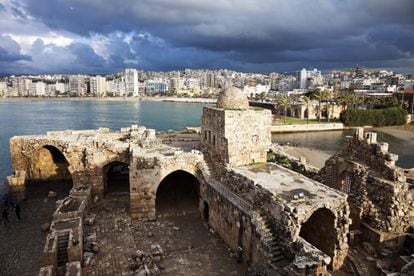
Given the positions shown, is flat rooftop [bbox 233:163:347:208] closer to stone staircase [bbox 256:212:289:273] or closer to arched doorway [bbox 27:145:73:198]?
stone staircase [bbox 256:212:289:273]

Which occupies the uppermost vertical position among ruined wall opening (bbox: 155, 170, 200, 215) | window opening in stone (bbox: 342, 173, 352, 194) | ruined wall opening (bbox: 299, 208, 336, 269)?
window opening in stone (bbox: 342, 173, 352, 194)

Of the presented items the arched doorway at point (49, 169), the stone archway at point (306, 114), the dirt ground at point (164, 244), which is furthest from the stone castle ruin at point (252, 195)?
the stone archway at point (306, 114)

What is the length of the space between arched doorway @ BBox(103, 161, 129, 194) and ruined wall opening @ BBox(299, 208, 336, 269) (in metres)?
12.9

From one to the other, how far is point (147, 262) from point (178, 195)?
800 centimetres

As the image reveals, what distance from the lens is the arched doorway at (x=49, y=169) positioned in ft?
84.8

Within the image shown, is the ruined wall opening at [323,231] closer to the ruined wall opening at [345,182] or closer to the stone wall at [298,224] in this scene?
the stone wall at [298,224]

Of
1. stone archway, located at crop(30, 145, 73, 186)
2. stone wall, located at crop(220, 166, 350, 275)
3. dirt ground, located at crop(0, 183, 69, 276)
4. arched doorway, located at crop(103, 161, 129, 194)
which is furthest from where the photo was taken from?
stone archway, located at crop(30, 145, 73, 186)

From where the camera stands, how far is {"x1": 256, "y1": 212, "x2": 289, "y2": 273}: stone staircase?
1111 cm

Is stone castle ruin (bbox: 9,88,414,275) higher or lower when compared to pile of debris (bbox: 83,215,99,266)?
higher

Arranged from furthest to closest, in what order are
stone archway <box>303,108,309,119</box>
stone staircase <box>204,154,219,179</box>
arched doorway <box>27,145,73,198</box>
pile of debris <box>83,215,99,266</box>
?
stone archway <box>303,108,309,119</box> → arched doorway <box>27,145,73,198</box> → stone staircase <box>204,154,219,179</box> → pile of debris <box>83,215,99,266</box>

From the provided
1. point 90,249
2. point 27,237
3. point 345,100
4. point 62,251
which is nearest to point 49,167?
point 27,237

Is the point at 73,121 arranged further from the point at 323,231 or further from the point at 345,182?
the point at 323,231

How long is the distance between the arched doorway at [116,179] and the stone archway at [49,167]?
377 cm

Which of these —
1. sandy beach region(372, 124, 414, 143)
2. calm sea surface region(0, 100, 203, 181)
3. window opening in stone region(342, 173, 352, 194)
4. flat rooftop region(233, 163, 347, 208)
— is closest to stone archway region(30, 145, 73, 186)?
calm sea surface region(0, 100, 203, 181)
